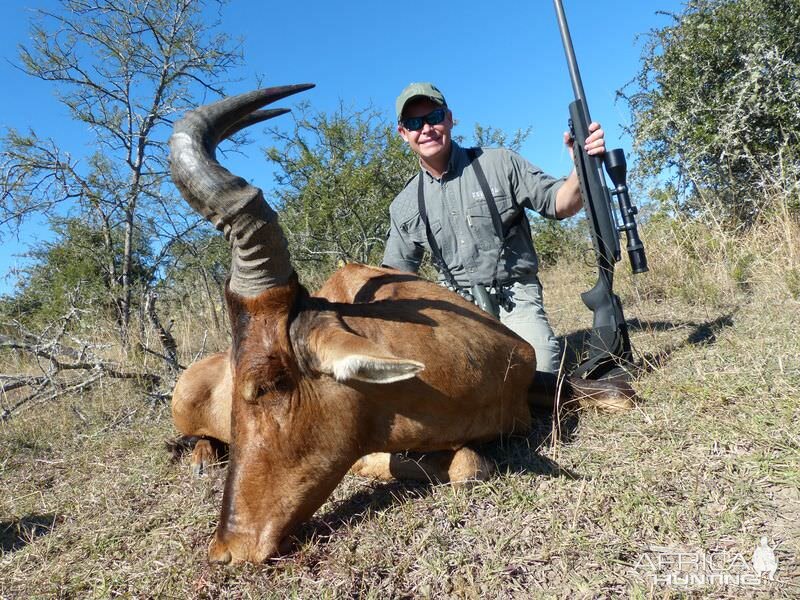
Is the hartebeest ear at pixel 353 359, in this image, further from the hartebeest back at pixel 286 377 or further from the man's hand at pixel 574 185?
the man's hand at pixel 574 185

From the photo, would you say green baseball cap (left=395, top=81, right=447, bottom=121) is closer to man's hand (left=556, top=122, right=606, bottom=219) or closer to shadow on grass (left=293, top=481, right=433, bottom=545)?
man's hand (left=556, top=122, right=606, bottom=219)

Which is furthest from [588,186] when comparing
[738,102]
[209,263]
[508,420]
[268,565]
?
[209,263]

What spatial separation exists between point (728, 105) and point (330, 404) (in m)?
7.33

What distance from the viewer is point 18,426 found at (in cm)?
461

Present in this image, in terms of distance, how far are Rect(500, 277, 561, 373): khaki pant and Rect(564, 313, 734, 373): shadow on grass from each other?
14 cm

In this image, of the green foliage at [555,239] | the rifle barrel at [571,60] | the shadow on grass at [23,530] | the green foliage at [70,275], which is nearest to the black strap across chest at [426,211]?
the rifle barrel at [571,60]

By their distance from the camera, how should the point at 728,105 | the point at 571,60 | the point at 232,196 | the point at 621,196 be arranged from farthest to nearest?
1. the point at 728,105
2. the point at 571,60
3. the point at 621,196
4. the point at 232,196

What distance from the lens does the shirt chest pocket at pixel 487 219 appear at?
4238mm

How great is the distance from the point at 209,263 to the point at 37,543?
8.36 meters

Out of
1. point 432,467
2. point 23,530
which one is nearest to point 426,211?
point 432,467

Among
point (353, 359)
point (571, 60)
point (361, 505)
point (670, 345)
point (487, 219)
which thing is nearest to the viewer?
point (353, 359)

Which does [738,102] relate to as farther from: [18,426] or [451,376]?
[18,426]

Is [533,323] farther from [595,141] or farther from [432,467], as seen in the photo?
[432,467]

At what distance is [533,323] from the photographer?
4.09 metres
